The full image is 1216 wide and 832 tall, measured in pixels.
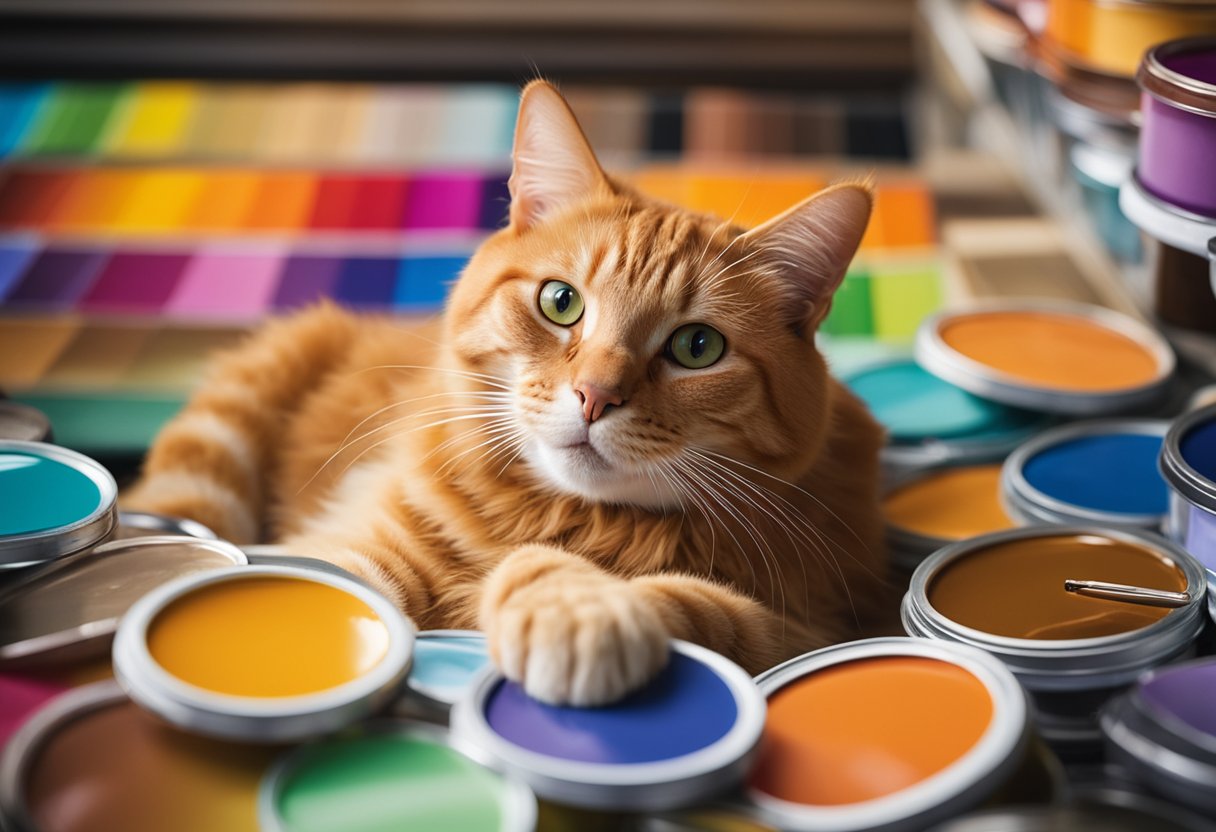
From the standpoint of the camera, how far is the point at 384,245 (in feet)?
8.86

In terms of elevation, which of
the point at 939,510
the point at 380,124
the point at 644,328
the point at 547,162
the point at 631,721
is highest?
the point at 547,162

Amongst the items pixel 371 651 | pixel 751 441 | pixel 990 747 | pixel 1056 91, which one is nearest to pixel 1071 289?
pixel 1056 91

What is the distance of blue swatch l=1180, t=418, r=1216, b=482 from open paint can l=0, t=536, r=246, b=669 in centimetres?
110

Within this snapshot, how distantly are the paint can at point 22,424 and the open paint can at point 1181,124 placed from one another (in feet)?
4.77

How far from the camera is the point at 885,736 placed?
1.19 m

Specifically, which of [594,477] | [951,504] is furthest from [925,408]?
[594,477]

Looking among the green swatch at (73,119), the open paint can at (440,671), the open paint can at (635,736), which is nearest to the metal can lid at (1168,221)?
the open paint can at (635,736)

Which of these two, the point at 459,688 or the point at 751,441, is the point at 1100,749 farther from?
the point at 459,688

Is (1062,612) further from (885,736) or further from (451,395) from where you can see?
(451,395)

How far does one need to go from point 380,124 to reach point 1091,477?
6.69 ft

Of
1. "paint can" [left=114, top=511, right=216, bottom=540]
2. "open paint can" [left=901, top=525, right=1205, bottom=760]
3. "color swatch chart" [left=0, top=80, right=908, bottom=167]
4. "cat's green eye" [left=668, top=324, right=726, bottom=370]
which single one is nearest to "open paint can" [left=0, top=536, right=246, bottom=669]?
"paint can" [left=114, top=511, right=216, bottom=540]

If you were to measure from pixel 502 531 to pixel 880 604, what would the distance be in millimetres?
517

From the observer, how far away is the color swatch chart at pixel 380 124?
308 cm

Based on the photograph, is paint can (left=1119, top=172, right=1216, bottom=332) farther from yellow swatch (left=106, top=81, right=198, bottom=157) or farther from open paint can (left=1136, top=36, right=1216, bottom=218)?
yellow swatch (left=106, top=81, right=198, bottom=157)
